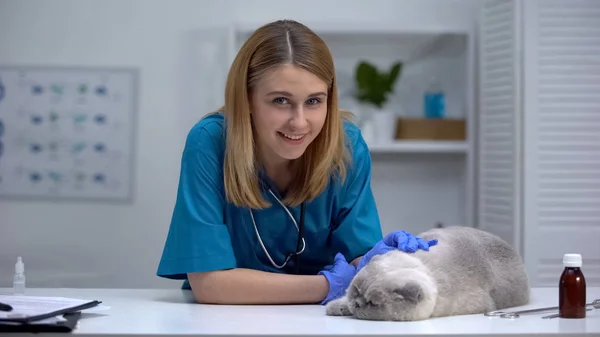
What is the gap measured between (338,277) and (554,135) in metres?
1.94

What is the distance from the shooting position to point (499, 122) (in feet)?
11.5

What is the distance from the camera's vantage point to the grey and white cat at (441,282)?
1420 mm

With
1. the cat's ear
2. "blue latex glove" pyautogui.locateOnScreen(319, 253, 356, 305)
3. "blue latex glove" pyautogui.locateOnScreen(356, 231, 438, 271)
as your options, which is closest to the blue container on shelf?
"blue latex glove" pyautogui.locateOnScreen(319, 253, 356, 305)

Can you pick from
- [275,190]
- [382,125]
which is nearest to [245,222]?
[275,190]

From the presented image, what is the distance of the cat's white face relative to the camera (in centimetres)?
142

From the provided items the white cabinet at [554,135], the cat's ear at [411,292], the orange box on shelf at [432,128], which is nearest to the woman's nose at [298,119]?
the cat's ear at [411,292]

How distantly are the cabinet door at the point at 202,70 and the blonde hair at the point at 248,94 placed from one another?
196 cm

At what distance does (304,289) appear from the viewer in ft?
5.55

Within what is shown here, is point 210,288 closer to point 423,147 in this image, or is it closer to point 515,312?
point 515,312

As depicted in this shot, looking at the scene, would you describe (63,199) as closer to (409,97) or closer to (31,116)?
(31,116)

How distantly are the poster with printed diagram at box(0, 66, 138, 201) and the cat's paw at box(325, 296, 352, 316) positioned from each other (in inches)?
96.3

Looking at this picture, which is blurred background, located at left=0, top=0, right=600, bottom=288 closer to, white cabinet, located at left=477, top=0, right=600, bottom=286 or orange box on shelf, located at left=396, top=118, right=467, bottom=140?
orange box on shelf, located at left=396, top=118, right=467, bottom=140

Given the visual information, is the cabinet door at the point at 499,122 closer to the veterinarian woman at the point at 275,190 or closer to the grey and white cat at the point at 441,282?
the veterinarian woman at the point at 275,190

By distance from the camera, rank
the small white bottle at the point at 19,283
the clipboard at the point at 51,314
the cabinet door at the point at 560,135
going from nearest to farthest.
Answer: the clipboard at the point at 51,314, the small white bottle at the point at 19,283, the cabinet door at the point at 560,135
